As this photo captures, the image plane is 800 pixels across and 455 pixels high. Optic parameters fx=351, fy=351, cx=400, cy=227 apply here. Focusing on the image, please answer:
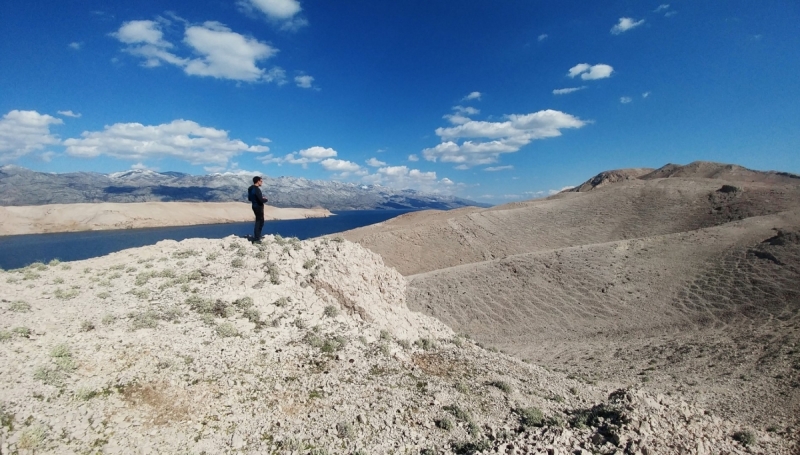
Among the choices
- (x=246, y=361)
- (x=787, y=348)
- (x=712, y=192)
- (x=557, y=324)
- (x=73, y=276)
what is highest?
(x=712, y=192)

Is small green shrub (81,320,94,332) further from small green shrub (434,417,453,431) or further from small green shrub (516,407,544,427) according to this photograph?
small green shrub (516,407,544,427)

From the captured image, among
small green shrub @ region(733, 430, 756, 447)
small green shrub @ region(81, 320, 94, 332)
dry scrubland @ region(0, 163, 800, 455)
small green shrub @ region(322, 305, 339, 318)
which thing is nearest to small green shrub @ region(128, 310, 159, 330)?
dry scrubland @ region(0, 163, 800, 455)

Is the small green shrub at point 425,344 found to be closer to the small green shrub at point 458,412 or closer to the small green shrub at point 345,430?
the small green shrub at point 458,412

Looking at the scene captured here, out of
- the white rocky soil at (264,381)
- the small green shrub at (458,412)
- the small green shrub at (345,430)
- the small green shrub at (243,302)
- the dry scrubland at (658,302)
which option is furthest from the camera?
the dry scrubland at (658,302)

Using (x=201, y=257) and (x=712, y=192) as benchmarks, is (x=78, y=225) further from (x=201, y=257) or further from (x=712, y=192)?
(x=712, y=192)

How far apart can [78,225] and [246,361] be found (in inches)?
4378

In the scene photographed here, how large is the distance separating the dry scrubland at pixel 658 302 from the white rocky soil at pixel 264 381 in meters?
4.34

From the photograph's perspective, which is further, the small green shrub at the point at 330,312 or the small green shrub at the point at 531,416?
the small green shrub at the point at 330,312

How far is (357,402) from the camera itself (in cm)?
687

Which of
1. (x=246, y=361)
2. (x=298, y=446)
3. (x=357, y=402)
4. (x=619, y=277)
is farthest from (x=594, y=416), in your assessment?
(x=619, y=277)

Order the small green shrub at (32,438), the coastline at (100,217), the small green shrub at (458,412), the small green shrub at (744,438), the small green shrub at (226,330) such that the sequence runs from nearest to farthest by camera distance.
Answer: the small green shrub at (32,438)
the small green shrub at (458,412)
the small green shrub at (744,438)
the small green shrub at (226,330)
the coastline at (100,217)

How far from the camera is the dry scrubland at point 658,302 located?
42.8ft

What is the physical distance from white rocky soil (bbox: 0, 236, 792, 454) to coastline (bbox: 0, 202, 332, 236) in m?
103

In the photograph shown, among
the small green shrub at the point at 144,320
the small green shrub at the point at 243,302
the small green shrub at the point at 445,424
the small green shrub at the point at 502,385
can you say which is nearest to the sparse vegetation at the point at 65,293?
the small green shrub at the point at 144,320
